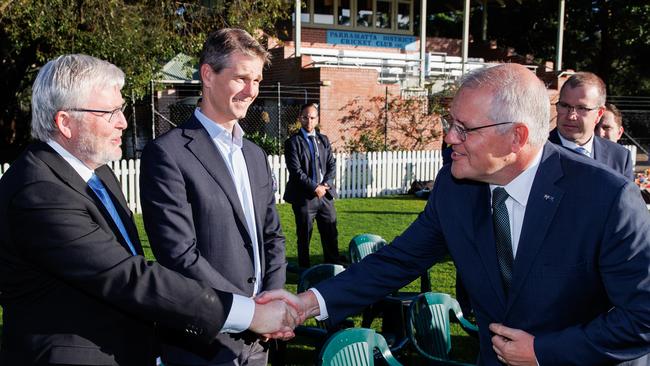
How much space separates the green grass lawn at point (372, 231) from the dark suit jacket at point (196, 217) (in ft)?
7.71

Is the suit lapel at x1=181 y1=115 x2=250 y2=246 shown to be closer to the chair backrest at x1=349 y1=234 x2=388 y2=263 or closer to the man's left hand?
the man's left hand

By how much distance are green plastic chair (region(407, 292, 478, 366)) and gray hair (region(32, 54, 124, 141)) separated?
8.67 ft

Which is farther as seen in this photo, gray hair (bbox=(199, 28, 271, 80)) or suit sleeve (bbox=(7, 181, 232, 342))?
gray hair (bbox=(199, 28, 271, 80))

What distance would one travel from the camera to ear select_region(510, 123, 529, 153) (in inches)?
88.1

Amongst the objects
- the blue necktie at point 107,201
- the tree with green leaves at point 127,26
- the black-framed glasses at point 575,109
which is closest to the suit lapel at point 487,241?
the blue necktie at point 107,201

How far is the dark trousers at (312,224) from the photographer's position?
26.2 ft

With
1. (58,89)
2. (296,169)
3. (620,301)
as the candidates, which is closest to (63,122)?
(58,89)

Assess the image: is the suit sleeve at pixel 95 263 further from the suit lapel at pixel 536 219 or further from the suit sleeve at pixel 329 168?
the suit sleeve at pixel 329 168

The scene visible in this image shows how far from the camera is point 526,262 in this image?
2205 mm

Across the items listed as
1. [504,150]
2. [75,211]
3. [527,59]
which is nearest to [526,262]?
[504,150]

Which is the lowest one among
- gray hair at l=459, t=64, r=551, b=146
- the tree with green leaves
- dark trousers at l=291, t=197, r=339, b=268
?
dark trousers at l=291, t=197, r=339, b=268

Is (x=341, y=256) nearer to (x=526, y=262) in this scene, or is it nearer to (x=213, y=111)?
(x=213, y=111)

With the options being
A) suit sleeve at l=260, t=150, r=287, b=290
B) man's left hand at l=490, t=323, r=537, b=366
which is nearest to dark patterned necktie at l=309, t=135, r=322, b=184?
suit sleeve at l=260, t=150, r=287, b=290

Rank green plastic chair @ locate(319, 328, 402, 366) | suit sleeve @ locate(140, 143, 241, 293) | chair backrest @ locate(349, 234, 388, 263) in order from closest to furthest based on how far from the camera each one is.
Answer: suit sleeve @ locate(140, 143, 241, 293)
green plastic chair @ locate(319, 328, 402, 366)
chair backrest @ locate(349, 234, 388, 263)
